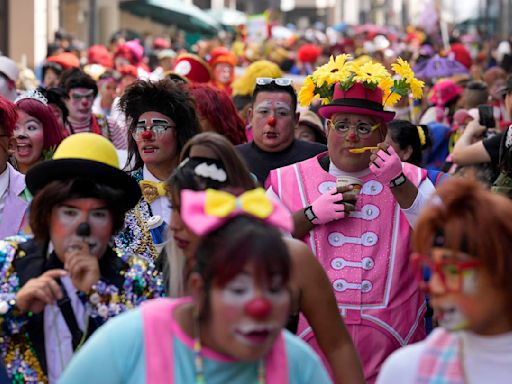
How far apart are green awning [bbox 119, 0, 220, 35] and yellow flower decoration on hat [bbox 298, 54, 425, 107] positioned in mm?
38815

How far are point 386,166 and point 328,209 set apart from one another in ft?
1.06

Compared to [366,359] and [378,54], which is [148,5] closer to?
[378,54]

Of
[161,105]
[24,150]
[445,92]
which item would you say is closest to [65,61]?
[445,92]

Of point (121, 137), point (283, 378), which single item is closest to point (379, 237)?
point (283, 378)

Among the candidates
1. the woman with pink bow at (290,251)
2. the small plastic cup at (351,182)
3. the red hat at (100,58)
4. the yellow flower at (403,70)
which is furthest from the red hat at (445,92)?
the woman with pink bow at (290,251)

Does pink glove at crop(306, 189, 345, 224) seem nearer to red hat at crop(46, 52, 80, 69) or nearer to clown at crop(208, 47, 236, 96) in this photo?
red hat at crop(46, 52, 80, 69)

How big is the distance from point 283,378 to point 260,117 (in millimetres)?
4756

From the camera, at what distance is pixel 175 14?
48.2 meters

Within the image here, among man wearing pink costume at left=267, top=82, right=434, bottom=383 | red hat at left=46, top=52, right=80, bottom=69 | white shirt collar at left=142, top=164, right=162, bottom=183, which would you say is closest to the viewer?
man wearing pink costume at left=267, top=82, right=434, bottom=383

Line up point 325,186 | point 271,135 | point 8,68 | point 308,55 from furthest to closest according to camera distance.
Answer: point 308,55, point 8,68, point 271,135, point 325,186

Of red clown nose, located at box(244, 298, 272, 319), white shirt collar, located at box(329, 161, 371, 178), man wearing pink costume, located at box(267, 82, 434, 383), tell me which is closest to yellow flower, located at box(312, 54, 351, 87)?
man wearing pink costume, located at box(267, 82, 434, 383)

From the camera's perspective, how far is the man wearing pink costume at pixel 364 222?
228 inches

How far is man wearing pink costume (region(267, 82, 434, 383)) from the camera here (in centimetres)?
578

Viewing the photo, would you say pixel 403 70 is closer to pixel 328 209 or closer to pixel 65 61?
pixel 328 209
